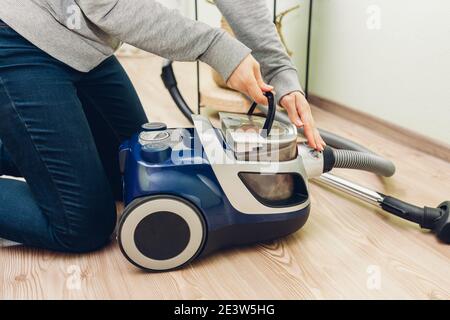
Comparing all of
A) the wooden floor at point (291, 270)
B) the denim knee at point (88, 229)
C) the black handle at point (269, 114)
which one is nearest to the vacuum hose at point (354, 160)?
the wooden floor at point (291, 270)

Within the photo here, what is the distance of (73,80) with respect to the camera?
842 millimetres

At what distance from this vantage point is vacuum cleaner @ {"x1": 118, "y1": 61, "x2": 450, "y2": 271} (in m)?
0.75

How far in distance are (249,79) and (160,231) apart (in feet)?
0.94

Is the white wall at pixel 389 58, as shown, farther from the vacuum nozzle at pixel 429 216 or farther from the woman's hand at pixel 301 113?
the woman's hand at pixel 301 113

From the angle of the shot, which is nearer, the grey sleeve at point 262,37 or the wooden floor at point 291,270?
the wooden floor at point 291,270

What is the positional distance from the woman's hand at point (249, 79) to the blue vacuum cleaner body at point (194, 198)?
0.35 ft

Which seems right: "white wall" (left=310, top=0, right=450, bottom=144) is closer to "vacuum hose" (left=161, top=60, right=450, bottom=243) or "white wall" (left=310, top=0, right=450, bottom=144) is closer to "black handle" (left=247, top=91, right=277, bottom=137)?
"vacuum hose" (left=161, top=60, right=450, bottom=243)

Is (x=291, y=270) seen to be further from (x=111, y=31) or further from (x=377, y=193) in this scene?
(x=111, y=31)

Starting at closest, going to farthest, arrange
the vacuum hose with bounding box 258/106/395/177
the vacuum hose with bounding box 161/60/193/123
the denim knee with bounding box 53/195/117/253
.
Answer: the denim knee with bounding box 53/195/117/253 < the vacuum hose with bounding box 258/106/395/177 < the vacuum hose with bounding box 161/60/193/123

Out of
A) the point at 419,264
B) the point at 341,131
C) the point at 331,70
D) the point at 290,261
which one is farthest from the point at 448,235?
the point at 331,70

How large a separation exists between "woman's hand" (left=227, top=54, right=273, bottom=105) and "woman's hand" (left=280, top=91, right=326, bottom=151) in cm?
12

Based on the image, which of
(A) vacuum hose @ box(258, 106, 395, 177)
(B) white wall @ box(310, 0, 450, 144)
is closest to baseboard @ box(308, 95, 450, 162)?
(B) white wall @ box(310, 0, 450, 144)

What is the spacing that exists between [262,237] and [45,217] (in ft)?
1.32

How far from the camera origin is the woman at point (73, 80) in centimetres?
74
